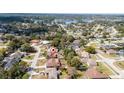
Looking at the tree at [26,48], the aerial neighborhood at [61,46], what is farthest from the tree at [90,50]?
the tree at [26,48]

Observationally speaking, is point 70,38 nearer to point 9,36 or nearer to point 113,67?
point 113,67

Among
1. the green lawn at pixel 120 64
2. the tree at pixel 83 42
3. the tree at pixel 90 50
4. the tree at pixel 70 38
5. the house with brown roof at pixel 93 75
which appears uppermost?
the tree at pixel 70 38

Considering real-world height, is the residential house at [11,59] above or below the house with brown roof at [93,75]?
above

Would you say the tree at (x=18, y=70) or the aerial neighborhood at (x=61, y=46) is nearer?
the tree at (x=18, y=70)

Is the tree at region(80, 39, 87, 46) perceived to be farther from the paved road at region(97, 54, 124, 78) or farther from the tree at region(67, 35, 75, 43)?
the paved road at region(97, 54, 124, 78)

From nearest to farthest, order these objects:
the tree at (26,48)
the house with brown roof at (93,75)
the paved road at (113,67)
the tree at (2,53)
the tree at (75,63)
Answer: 1. the house with brown roof at (93,75)
2. the paved road at (113,67)
3. the tree at (75,63)
4. the tree at (2,53)
5. the tree at (26,48)

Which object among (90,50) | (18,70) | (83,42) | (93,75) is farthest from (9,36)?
(93,75)

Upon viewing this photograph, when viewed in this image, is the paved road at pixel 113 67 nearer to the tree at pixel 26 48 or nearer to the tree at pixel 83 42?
the tree at pixel 83 42

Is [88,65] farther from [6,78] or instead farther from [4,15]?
[4,15]
